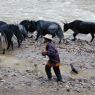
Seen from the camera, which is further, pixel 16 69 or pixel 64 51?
pixel 64 51

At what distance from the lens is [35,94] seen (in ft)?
29.1

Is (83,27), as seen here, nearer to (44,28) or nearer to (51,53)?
(44,28)

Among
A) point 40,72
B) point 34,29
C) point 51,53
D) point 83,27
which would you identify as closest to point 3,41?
point 34,29

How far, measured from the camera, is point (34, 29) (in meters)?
15.6

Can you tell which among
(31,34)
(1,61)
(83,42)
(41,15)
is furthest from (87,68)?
(41,15)

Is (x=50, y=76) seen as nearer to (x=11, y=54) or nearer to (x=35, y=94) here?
(x=35, y=94)

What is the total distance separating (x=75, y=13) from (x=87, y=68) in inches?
470

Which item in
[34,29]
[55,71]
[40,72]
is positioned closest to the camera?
[55,71]

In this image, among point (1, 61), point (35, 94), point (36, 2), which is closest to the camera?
point (35, 94)

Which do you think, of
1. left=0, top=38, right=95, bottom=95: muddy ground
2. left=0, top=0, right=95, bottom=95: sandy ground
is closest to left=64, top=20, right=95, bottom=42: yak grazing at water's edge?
left=0, top=0, right=95, bottom=95: sandy ground

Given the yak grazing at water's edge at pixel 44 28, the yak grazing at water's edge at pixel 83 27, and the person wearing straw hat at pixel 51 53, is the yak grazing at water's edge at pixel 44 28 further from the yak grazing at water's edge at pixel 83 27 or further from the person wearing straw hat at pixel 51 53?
the person wearing straw hat at pixel 51 53

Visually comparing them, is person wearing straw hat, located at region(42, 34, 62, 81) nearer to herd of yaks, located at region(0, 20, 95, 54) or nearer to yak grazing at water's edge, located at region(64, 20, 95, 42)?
herd of yaks, located at region(0, 20, 95, 54)

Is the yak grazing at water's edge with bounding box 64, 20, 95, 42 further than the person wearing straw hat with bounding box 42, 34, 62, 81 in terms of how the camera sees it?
Yes

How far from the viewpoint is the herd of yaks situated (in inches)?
524
